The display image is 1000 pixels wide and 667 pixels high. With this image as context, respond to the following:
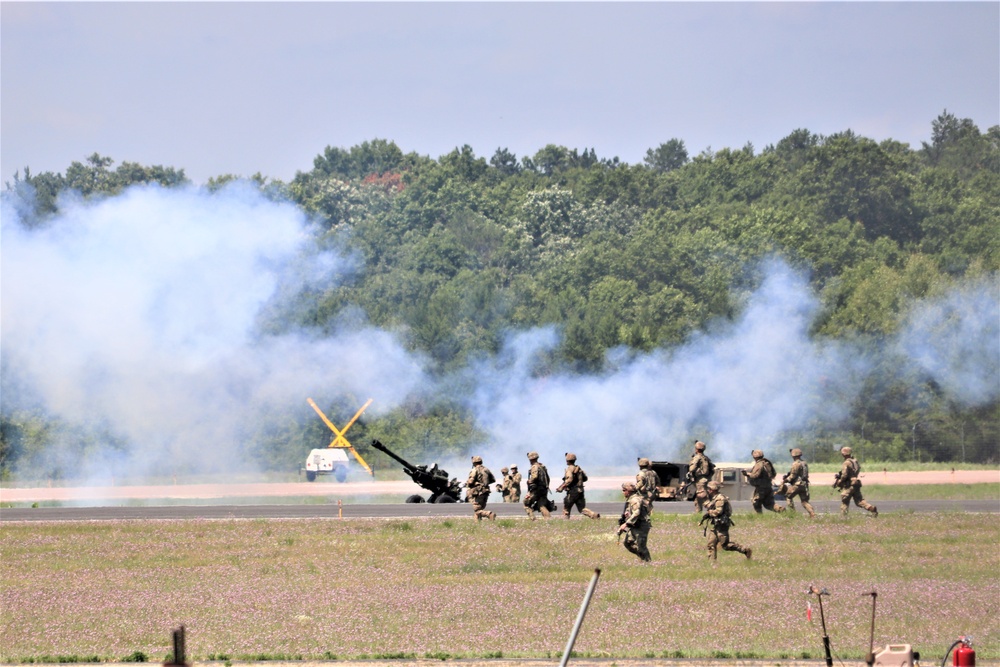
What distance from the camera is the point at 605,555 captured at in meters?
28.4

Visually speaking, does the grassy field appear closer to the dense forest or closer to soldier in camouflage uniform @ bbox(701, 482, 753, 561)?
soldier in camouflage uniform @ bbox(701, 482, 753, 561)

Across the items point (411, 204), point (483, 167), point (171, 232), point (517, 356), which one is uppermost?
point (483, 167)

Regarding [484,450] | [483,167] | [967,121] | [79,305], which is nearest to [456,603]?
[79,305]

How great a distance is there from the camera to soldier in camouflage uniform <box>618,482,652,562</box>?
86.1 ft

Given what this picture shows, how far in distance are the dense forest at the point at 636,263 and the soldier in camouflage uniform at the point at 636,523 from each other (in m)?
31.4

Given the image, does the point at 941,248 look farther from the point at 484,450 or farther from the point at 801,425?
the point at 484,450

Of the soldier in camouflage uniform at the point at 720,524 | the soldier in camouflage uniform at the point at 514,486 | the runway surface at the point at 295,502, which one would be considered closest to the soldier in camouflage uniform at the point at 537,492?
the runway surface at the point at 295,502

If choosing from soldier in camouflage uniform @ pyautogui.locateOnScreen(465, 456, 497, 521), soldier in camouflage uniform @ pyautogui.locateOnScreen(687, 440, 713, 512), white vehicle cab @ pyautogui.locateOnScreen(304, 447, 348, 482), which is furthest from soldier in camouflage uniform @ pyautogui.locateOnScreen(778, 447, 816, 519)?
white vehicle cab @ pyautogui.locateOnScreen(304, 447, 348, 482)

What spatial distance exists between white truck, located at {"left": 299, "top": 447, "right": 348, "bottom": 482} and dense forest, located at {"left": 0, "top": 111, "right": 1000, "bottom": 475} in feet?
5.72

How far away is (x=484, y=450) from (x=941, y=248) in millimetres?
49983

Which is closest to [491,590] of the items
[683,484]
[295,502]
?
[683,484]

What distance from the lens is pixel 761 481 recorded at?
120 feet

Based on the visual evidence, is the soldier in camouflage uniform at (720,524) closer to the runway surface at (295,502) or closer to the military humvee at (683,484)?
the runway surface at (295,502)

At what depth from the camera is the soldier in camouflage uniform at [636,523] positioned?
26.2 metres
